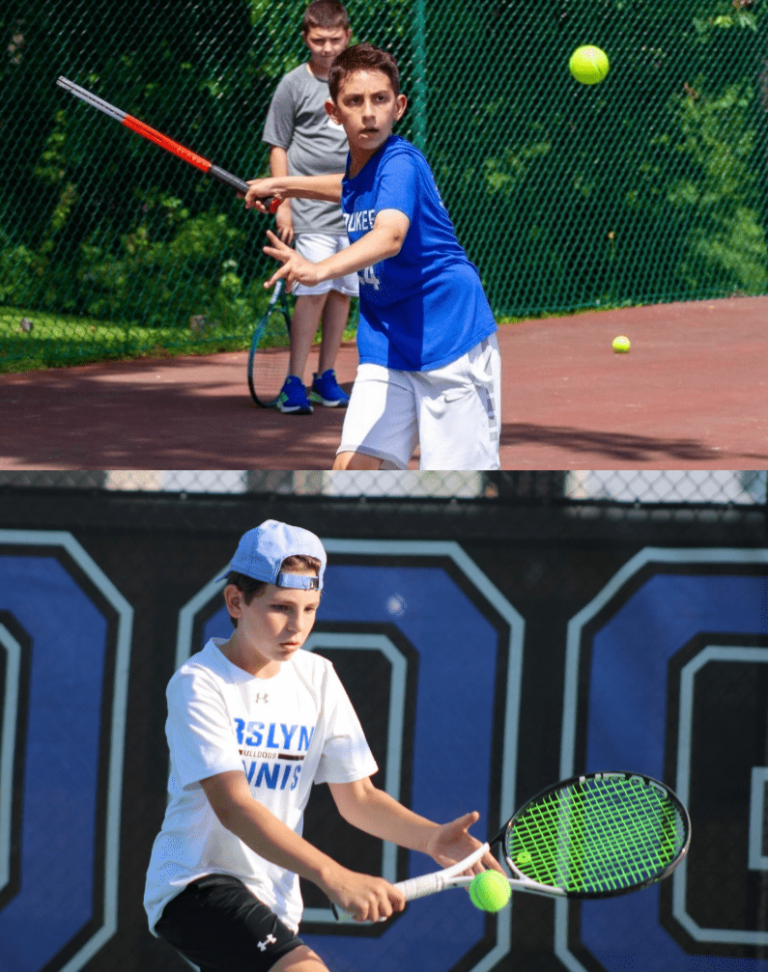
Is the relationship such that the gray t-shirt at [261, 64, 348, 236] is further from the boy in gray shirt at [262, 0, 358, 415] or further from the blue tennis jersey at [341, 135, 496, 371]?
the blue tennis jersey at [341, 135, 496, 371]

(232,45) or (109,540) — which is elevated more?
(232,45)

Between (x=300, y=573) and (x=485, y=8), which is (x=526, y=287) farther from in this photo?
(x=300, y=573)

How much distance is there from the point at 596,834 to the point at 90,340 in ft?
26.1

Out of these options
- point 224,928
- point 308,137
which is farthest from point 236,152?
point 224,928

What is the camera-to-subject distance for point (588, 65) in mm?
10945

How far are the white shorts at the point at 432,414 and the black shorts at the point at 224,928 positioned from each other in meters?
1.61

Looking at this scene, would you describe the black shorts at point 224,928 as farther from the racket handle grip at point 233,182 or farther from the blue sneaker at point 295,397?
the blue sneaker at point 295,397

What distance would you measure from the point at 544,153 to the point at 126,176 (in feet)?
11.7

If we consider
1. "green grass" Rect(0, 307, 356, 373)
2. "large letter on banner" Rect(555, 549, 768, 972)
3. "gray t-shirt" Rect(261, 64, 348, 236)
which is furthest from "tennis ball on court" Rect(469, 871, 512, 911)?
"green grass" Rect(0, 307, 356, 373)

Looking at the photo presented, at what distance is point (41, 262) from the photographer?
36.3 ft

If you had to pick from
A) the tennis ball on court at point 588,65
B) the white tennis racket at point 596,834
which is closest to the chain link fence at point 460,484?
the white tennis racket at point 596,834

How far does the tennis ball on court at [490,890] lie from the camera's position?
107 inches

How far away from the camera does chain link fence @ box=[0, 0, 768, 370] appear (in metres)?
11.0

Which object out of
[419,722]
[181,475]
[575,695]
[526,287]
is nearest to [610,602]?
[575,695]
